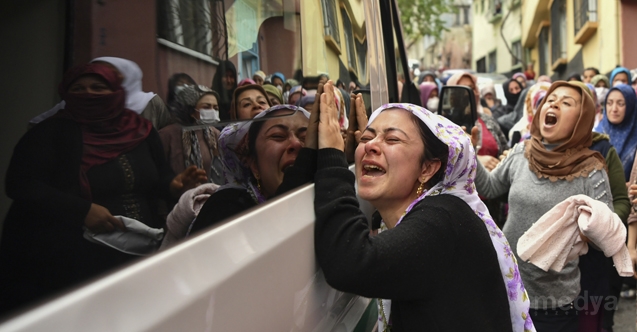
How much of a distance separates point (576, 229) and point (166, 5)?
2.57m

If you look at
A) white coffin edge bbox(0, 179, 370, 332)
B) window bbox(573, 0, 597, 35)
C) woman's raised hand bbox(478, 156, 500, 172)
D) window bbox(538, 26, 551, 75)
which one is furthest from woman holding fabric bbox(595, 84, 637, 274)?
window bbox(538, 26, 551, 75)

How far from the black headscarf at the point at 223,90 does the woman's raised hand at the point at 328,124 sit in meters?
0.57

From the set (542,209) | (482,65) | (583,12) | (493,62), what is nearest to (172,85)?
(542,209)

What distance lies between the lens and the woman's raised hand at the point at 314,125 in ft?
5.43

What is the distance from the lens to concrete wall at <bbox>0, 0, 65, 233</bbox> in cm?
69

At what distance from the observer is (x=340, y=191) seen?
5.37 feet

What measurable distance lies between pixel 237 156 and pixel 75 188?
1.48 feet

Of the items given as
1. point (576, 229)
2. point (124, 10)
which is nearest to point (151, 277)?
point (124, 10)

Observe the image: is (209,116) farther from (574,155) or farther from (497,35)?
(497,35)

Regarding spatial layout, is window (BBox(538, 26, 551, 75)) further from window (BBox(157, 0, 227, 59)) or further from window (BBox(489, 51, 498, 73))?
window (BBox(157, 0, 227, 59))

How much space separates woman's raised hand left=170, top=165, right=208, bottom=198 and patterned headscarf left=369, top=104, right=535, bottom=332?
932 millimetres

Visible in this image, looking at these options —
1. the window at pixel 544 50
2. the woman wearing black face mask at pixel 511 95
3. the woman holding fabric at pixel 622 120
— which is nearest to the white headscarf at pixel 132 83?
the woman holding fabric at pixel 622 120

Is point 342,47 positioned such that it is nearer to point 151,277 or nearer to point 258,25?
point 258,25

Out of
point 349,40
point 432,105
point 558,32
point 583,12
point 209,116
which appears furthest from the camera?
point 558,32
